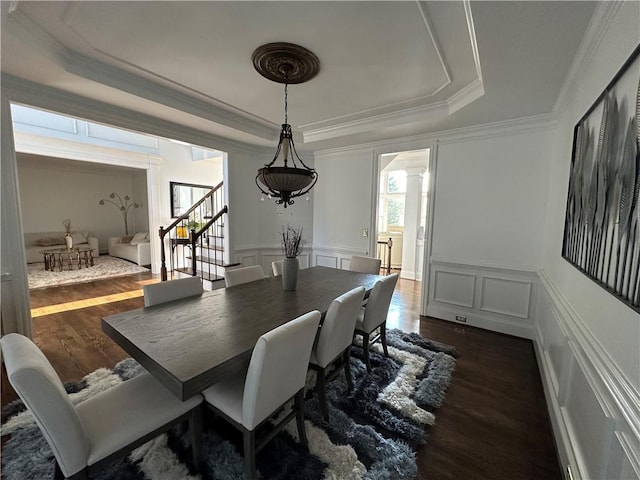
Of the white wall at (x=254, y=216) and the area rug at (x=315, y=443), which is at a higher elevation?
the white wall at (x=254, y=216)

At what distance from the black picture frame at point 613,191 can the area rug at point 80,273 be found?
7.21 metres

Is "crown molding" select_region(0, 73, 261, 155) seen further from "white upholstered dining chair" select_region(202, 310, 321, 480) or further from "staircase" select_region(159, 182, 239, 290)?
"white upholstered dining chair" select_region(202, 310, 321, 480)

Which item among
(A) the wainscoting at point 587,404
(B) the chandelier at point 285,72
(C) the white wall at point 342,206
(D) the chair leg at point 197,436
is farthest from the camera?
(C) the white wall at point 342,206

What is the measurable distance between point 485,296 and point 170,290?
3.54 meters

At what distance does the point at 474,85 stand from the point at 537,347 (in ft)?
8.75

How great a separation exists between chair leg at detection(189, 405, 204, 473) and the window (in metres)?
6.20

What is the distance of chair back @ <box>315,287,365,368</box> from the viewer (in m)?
1.77

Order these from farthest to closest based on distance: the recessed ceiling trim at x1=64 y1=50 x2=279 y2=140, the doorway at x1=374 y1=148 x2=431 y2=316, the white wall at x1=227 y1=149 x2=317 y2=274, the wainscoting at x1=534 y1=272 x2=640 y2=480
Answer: the doorway at x1=374 y1=148 x2=431 y2=316 < the white wall at x1=227 y1=149 x2=317 y2=274 < the recessed ceiling trim at x1=64 y1=50 x2=279 y2=140 < the wainscoting at x1=534 y1=272 x2=640 y2=480

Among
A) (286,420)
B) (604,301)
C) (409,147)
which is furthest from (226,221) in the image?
(604,301)

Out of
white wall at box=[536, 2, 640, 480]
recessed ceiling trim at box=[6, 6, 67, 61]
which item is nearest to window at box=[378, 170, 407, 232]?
white wall at box=[536, 2, 640, 480]

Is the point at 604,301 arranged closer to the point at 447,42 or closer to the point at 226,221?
the point at 447,42

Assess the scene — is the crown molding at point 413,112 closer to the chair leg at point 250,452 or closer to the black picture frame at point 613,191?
the black picture frame at point 613,191

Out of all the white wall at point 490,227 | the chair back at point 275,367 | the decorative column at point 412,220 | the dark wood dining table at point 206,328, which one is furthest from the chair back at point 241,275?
the decorative column at point 412,220

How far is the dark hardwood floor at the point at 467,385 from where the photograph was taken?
157cm
